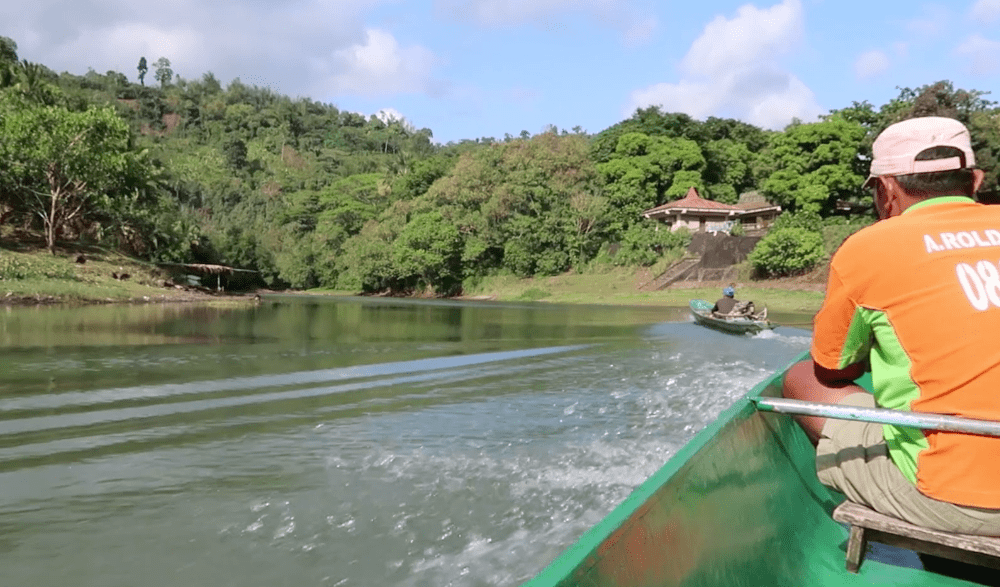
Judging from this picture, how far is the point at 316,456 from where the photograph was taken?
5.54m

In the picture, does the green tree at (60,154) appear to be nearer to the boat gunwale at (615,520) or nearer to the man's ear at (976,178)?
the boat gunwale at (615,520)

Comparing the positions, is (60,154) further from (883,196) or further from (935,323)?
(935,323)

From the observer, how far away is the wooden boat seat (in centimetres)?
181

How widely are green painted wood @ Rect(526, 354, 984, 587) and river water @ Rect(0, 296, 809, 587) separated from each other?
1.52 meters

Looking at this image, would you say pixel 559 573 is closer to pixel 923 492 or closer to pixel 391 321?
pixel 923 492

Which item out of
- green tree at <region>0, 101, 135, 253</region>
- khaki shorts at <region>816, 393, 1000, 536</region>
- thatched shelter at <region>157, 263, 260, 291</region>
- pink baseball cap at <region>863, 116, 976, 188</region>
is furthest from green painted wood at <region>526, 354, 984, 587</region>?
thatched shelter at <region>157, 263, 260, 291</region>

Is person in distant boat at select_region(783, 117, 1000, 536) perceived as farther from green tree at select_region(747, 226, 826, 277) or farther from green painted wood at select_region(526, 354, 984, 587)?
green tree at select_region(747, 226, 826, 277)

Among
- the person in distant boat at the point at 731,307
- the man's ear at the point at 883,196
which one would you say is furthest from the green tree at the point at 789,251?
the man's ear at the point at 883,196

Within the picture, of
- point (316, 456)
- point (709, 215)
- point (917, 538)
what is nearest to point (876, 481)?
point (917, 538)

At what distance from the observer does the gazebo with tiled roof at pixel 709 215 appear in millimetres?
44031

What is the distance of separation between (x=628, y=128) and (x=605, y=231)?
1241 centimetres

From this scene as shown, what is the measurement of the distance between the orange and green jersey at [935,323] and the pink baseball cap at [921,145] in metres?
0.12

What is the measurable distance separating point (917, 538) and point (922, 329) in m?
0.63

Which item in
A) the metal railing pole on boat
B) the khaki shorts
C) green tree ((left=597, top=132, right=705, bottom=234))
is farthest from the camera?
green tree ((left=597, top=132, right=705, bottom=234))
